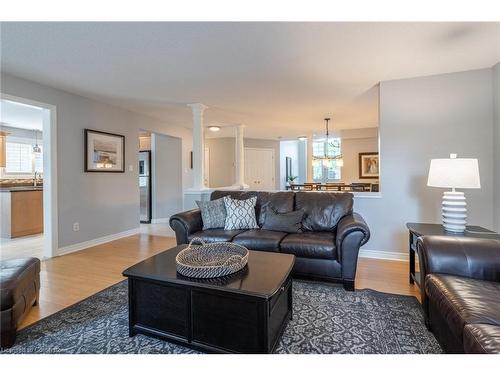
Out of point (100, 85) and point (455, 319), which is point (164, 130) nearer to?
point (100, 85)

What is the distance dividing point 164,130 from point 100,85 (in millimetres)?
2229

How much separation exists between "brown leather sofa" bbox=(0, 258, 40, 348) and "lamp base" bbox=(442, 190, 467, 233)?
3.38 metres

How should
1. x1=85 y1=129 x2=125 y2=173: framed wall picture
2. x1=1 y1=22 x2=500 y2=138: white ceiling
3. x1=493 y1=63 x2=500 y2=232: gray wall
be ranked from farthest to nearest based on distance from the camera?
x1=85 y1=129 x2=125 y2=173: framed wall picture
x1=493 y1=63 x2=500 y2=232: gray wall
x1=1 y1=22 x2=500 y2=138: white ceiling

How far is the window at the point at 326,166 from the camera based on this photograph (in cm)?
601

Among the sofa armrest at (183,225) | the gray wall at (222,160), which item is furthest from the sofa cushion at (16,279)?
the gray wall at (222,160)

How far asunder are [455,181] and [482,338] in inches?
64.2

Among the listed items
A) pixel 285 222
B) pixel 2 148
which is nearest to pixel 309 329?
pixel 285 222

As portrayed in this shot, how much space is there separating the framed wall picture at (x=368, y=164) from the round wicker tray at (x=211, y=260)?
6069 mm

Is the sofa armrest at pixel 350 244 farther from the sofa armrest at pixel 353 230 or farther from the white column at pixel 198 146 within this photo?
the white column at pixel 198 146

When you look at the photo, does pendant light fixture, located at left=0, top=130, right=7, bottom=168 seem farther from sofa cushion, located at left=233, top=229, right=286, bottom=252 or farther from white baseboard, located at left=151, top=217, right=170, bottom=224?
sofa cushion, located at left=233, top=229, right=286, bottom=252

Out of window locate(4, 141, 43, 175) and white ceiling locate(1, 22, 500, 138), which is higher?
white ceiling locate(1, 22, 500, 138)

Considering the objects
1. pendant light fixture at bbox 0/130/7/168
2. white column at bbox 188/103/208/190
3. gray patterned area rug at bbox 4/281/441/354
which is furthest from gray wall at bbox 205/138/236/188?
gray patterned area rug at bbox 4/281/441/354

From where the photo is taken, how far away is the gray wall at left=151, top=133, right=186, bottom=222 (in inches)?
237

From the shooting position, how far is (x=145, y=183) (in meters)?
6.13
